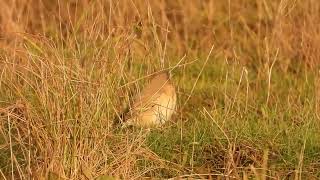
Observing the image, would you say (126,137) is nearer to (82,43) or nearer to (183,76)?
(82,43)

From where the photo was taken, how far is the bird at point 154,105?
3.67m

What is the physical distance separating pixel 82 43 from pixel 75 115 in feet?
2.30

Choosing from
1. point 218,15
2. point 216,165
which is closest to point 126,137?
point 216,165

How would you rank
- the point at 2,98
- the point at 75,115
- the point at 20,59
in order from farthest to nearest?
1. the point at 20,59
2. the point at 2,98
3. the point at 75,115

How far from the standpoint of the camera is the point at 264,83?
4.77 m

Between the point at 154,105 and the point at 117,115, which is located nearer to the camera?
the point at 117,115

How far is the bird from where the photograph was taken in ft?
12.0

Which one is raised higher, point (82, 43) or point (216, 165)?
point (82, 43)

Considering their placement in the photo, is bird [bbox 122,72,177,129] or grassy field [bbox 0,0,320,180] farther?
bird [bbox 122,72,177,129]

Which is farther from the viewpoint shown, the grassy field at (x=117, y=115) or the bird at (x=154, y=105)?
the bird at (x=154, y=105)

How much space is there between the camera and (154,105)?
3.80 meters

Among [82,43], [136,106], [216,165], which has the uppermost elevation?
[82,43]

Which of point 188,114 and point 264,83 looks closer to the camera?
point 188,114

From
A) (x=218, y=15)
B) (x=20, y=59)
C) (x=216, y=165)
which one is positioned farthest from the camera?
(x=218, y=15)
